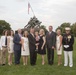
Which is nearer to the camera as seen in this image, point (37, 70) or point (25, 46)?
point (37, 70)

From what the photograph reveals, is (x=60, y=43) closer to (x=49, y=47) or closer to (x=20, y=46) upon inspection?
(x=49, y=47)

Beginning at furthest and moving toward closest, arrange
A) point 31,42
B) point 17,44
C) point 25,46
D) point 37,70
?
point 17,44, point 25,46, point 31,42, point 37,70

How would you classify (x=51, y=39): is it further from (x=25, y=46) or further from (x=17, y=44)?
(x=17, y=44)

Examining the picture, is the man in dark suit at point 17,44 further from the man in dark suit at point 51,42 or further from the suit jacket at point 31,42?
the man in dark suit at point 51,42

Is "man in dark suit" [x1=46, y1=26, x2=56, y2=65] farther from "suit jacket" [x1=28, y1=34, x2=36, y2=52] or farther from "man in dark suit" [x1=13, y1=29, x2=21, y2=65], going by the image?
"man in dark suit" [x1=13, y1=29, x2=21, y2=65]

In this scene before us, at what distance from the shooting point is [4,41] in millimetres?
13500

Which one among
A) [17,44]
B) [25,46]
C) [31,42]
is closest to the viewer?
[31,42]

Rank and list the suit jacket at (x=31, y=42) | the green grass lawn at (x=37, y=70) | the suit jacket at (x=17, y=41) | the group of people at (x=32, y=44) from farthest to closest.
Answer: the suit jacket at (x=17, y=41) < the group of people at (x=32, y=44) < the suit jacket at (x=31, y=42) < the green grass lawn at (x=37, y=70)

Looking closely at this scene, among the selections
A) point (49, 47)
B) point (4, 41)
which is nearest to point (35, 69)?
point (49, 47)

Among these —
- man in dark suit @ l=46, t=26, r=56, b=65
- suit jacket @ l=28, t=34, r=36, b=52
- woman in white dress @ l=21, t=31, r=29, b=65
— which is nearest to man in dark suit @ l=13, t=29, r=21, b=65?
woman in white dress @ l=21, t=31, r=29, b=65

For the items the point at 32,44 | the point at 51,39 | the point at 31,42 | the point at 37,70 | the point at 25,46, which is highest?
the point at 51,39

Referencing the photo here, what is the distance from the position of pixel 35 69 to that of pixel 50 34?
210 cm

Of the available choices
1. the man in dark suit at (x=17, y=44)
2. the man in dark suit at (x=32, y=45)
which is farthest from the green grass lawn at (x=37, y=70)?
the man in dark suit at (x=17, y=44)

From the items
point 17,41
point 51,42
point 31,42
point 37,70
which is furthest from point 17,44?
point 37,70
